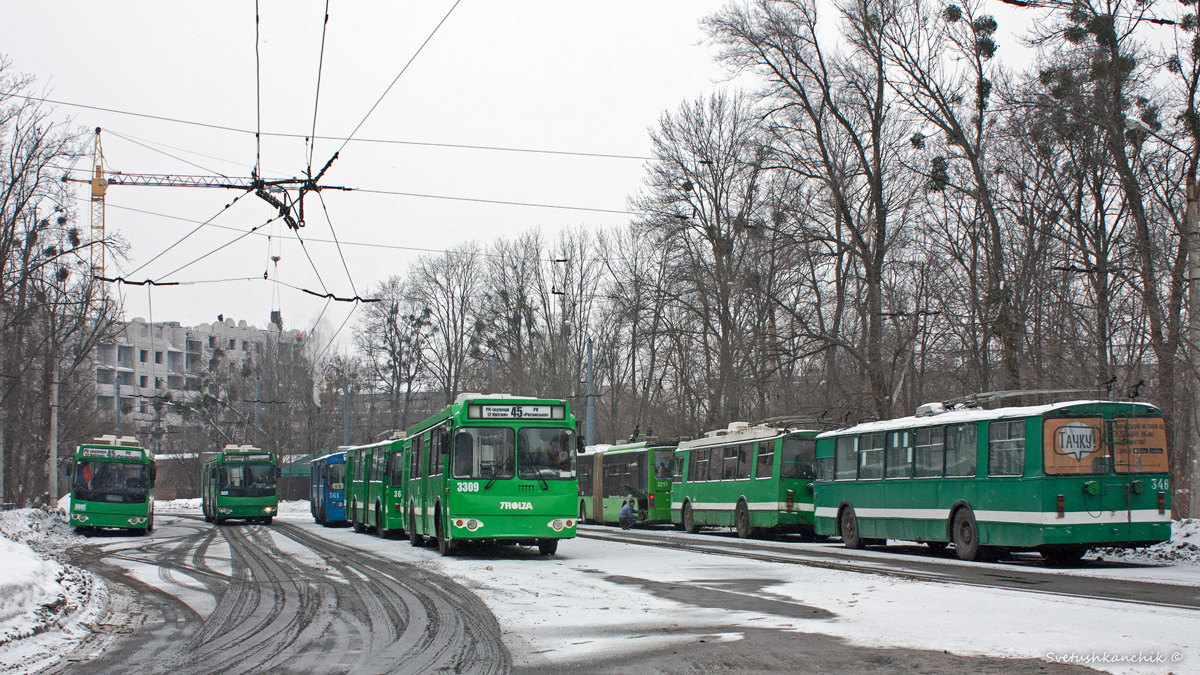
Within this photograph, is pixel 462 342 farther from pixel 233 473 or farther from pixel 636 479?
pixel 636 479

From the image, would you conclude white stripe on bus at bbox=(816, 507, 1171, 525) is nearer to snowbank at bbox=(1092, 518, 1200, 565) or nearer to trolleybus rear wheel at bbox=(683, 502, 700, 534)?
snowbank at bbox=(1092, 518, 1200, 565)

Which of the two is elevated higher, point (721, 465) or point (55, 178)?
point (55, 178)

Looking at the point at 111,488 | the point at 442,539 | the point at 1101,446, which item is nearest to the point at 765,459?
the point at 442,539

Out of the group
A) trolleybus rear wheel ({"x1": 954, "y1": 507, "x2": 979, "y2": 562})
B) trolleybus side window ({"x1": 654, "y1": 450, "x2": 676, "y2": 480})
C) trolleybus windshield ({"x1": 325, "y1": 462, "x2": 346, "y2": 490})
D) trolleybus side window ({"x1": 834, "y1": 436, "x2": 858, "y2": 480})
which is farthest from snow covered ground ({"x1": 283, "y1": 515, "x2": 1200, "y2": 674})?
trolleybus windshield ({"x1": 325, "y1": 462, "x2": 346, "y2": 490})

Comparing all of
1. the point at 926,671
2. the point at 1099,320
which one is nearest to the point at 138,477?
the point at 1099,320

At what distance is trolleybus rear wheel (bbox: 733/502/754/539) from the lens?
99.0ft

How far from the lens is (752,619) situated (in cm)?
1084

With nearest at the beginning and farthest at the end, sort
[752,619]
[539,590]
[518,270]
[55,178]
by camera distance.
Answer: [752,619], [539,590], [55,178], [518,270]

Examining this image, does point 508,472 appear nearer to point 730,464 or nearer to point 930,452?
point 930,452

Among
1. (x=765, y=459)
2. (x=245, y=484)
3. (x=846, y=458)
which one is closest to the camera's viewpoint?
(x=846, y=458)

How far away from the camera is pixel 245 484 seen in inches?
1767

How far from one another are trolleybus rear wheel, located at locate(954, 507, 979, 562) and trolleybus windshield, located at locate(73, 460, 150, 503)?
992 inches

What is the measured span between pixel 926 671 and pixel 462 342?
199 feet

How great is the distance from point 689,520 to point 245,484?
19.3 metres
